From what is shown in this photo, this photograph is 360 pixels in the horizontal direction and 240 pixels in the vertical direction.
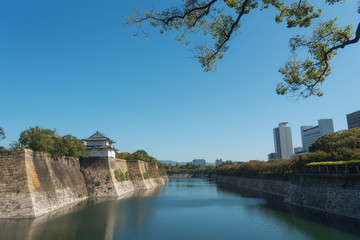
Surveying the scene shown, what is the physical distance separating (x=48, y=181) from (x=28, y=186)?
3.84 meters

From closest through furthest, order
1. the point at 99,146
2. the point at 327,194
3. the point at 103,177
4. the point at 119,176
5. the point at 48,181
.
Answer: the point at 327,194
the point at 48,181
the point at 103,177
the point at 119,176
the point at 99,146

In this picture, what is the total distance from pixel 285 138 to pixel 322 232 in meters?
138

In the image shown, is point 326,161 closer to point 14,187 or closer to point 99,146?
point 14,187

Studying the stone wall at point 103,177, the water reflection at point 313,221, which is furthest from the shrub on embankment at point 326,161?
the stone wall at point 103,177

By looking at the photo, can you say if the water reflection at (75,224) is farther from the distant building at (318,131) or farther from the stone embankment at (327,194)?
the distant building at (318,131)

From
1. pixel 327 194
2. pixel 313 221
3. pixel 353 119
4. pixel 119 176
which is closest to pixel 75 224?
pixel 313 221

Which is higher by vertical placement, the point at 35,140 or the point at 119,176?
the point at 35,140

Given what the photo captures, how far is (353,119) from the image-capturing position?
285 ft

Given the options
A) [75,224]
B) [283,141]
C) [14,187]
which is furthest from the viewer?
[283,141]

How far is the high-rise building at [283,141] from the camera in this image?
140 m

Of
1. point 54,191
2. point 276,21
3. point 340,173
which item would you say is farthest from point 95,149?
point 276,21

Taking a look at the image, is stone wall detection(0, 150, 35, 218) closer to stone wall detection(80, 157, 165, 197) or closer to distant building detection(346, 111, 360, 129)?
stone wall detection(80, 157, 165, 197)

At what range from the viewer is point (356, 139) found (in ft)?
88.1

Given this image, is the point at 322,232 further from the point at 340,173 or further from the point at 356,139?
the point at 356,139
